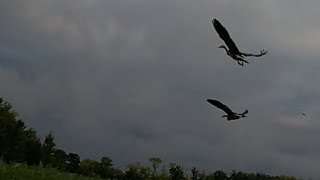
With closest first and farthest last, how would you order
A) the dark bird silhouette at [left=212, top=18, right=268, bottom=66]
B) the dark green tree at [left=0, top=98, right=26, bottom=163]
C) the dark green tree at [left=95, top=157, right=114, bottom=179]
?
the dark bird silhouette at [left=212, top=18, right=268, bottom=66] → the dark green tree at [left=0, top=98, right=26, bottom=163] → the dark green tree at [left=95, top=157, right=114, bottom=179]

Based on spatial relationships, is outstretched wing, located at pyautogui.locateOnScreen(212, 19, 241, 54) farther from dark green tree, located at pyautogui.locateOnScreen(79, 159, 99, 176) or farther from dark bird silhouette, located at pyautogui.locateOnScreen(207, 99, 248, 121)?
dark green tree, located at pyautogui.locateOnScreen(79, 159, 99, 176)

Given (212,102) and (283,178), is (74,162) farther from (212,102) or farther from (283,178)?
(212,102)

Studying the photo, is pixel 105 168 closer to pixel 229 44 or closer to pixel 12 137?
pixel 12 137

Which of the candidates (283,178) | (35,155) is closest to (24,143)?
(35,155)

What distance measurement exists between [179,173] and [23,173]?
5664 cm

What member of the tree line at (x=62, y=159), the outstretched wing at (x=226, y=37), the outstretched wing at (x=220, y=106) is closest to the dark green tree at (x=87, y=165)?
the tree line at (x=62, y=159)

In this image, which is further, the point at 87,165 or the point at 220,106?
the point at 87,165

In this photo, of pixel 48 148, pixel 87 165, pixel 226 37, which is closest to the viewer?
pixel 226 37

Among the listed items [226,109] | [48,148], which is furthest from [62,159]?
[226,109]

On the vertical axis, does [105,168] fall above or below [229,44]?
above

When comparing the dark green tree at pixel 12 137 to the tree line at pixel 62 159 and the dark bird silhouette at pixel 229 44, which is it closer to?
the tree line at pixel 62 159

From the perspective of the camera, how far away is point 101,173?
7444cm

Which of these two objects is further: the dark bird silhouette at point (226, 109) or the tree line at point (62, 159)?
the tree line at point (62, 159)

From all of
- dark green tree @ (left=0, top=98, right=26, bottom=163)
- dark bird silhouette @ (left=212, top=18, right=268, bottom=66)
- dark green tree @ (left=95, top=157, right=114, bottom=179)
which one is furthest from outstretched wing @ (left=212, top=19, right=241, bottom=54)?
dark green tree @ (left=95, top=157, right=114, bottom=179)
